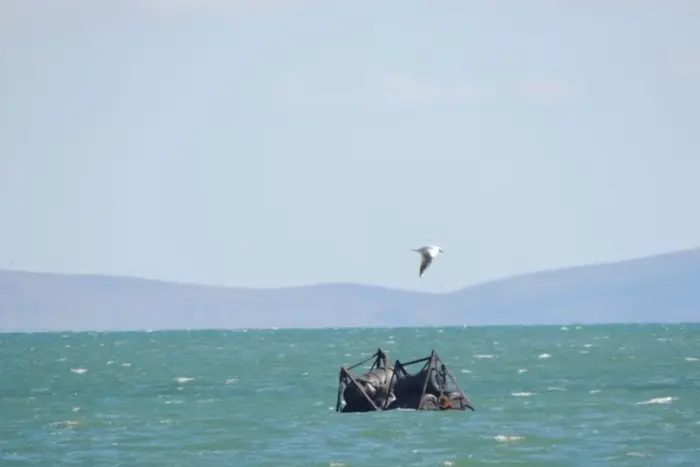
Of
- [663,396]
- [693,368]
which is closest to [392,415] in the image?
[663,396]

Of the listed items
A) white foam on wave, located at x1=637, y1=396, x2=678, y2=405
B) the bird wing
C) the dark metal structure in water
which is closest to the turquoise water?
white foam on wave, located at x1=637, y1=396, x2=678, y2=405

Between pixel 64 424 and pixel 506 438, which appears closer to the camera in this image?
pixel 506 438

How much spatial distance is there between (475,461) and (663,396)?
1178 inches

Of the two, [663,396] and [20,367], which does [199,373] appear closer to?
[20,367]

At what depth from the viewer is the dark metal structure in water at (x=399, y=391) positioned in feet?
224

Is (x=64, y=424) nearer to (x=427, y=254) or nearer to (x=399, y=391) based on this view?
(x=399, y=391)

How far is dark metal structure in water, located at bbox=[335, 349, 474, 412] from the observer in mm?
68250

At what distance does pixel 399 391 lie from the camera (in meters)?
69.2

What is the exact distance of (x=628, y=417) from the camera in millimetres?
67625

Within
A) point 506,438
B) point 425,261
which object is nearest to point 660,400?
point 506,438

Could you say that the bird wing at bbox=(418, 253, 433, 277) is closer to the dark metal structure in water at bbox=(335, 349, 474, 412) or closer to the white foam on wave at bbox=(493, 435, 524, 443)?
the white foam on wave at bbox=(493, 435, 524, 443)

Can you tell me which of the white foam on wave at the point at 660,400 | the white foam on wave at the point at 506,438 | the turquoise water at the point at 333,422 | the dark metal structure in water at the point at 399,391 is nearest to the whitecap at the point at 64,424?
the turquoise water at the point at 333,422

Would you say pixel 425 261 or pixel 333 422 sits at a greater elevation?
pixel 425 261

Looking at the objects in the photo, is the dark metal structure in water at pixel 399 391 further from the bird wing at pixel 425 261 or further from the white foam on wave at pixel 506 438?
the bird wing at pixel 425 261
